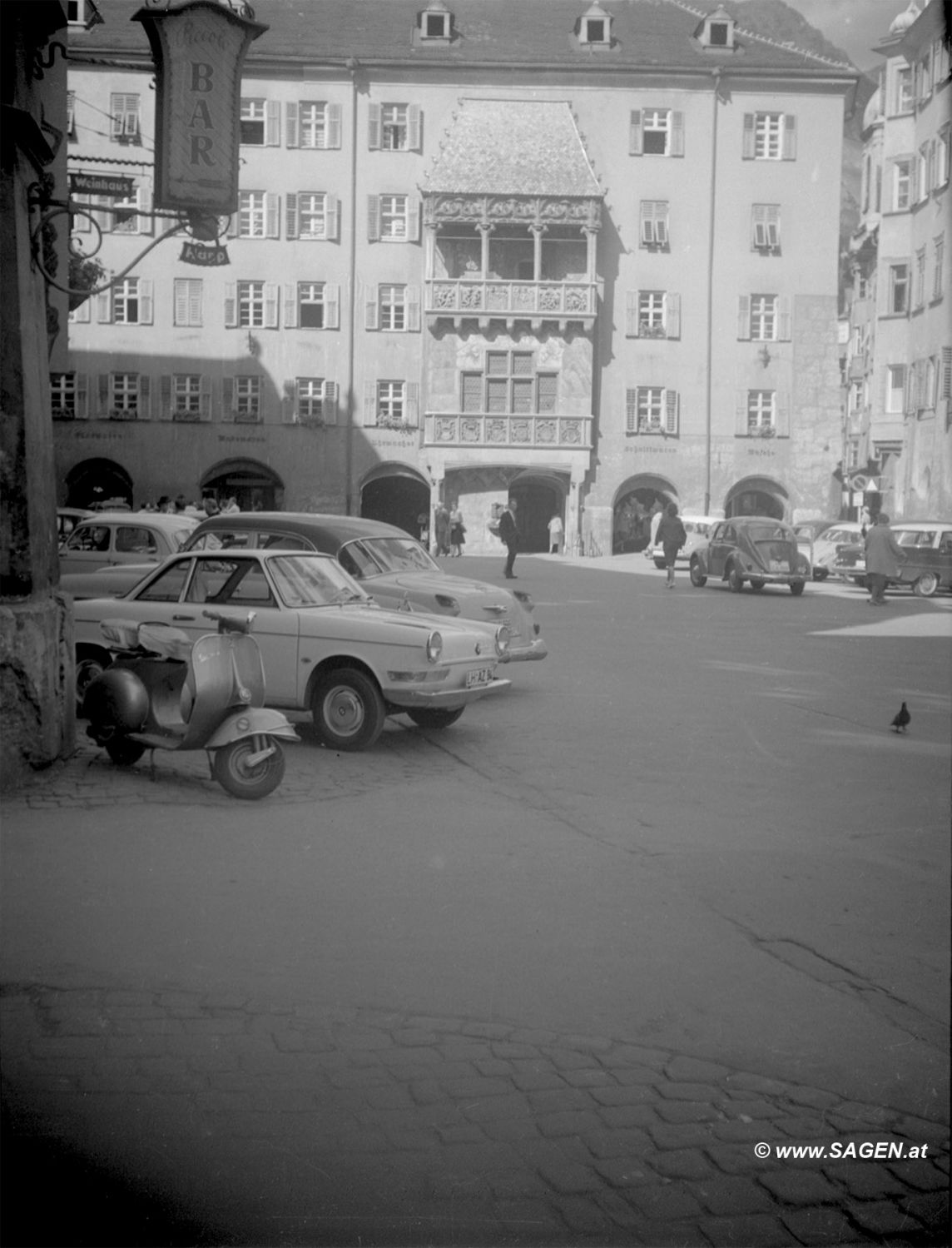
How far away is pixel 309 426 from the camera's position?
5172 centimetres

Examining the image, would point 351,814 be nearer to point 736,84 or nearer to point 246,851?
point 246,851

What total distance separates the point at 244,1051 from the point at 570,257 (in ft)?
175

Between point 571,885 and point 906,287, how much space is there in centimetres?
2521

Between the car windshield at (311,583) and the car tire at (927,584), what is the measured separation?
24410 mm

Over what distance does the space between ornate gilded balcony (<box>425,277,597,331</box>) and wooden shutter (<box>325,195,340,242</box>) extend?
4.25 metres

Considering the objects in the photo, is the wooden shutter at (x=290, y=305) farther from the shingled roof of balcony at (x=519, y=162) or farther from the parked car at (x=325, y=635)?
the parked car at (x=325, y=635)

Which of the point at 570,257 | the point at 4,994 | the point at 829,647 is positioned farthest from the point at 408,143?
the point at 4,994

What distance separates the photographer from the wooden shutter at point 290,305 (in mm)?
50156

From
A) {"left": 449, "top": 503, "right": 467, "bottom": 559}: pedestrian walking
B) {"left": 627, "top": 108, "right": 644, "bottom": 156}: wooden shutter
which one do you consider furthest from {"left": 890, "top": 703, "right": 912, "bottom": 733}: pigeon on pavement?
{"left": 627, "top": 108, "right": 644, "bottom": 156}: wooden shutter

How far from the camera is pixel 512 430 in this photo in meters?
54.0

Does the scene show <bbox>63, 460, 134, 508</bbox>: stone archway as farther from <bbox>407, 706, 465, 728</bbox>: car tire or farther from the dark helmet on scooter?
the dark helmet on scooter

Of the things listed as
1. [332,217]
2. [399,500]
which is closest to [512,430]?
[399,500]

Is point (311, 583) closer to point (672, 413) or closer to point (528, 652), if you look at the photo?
point (528, 652)

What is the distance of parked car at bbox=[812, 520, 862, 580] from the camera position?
39.8m
